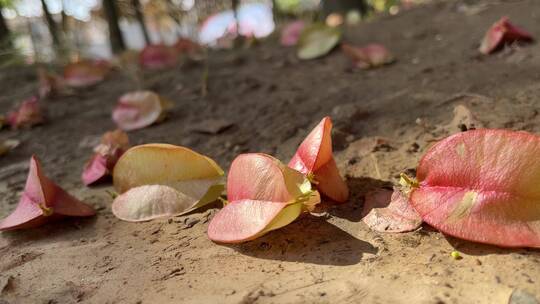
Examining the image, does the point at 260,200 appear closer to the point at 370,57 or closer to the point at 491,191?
the point at 491,191

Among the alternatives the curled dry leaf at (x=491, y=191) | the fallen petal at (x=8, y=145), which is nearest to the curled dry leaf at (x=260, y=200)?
the curled dry leaf at (x=491, y=191)

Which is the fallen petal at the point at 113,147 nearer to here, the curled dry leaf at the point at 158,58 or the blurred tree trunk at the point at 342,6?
the curled dry leaf at the point at 158,58

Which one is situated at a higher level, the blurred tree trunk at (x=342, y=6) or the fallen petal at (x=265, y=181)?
the blurred tree trunk at (x=342, y=6)

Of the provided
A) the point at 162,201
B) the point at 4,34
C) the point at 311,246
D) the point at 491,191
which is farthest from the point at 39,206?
the point at 4,34

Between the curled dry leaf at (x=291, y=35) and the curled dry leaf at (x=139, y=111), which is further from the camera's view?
the curled dry leaf at (x=291, y=35)

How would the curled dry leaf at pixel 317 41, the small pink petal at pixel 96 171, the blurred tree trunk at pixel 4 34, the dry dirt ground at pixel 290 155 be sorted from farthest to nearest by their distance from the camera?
1. the blurred tree trunk at pixel 4 34
2. the curled dry leaf at pixel 317 41
3. the small pink petal at pixel 96 171
4. the dry dirt ground at pixel 290 155

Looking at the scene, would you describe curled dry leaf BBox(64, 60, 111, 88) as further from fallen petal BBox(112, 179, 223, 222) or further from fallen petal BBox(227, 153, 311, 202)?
fallen petal BBox(227, 153, 311, 202)

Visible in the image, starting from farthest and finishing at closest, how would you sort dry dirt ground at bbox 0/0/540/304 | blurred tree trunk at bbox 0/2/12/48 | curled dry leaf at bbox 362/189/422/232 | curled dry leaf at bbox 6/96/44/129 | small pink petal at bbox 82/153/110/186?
blurred tree trunk at bbox 0/2/12/48, curled dry leaf at bbox 6/96/44/129, small pink petal at bbox 82/153/110/186, curled dry leaf at bbox 362/189/422/232, dry dirt ground at bbox 0/0/540/304

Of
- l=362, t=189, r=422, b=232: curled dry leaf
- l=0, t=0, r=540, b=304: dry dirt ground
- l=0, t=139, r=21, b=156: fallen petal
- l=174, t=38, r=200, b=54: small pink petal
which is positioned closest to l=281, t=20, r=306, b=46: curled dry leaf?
l=0, t=0, r=540, b=304: dry dirt ground
